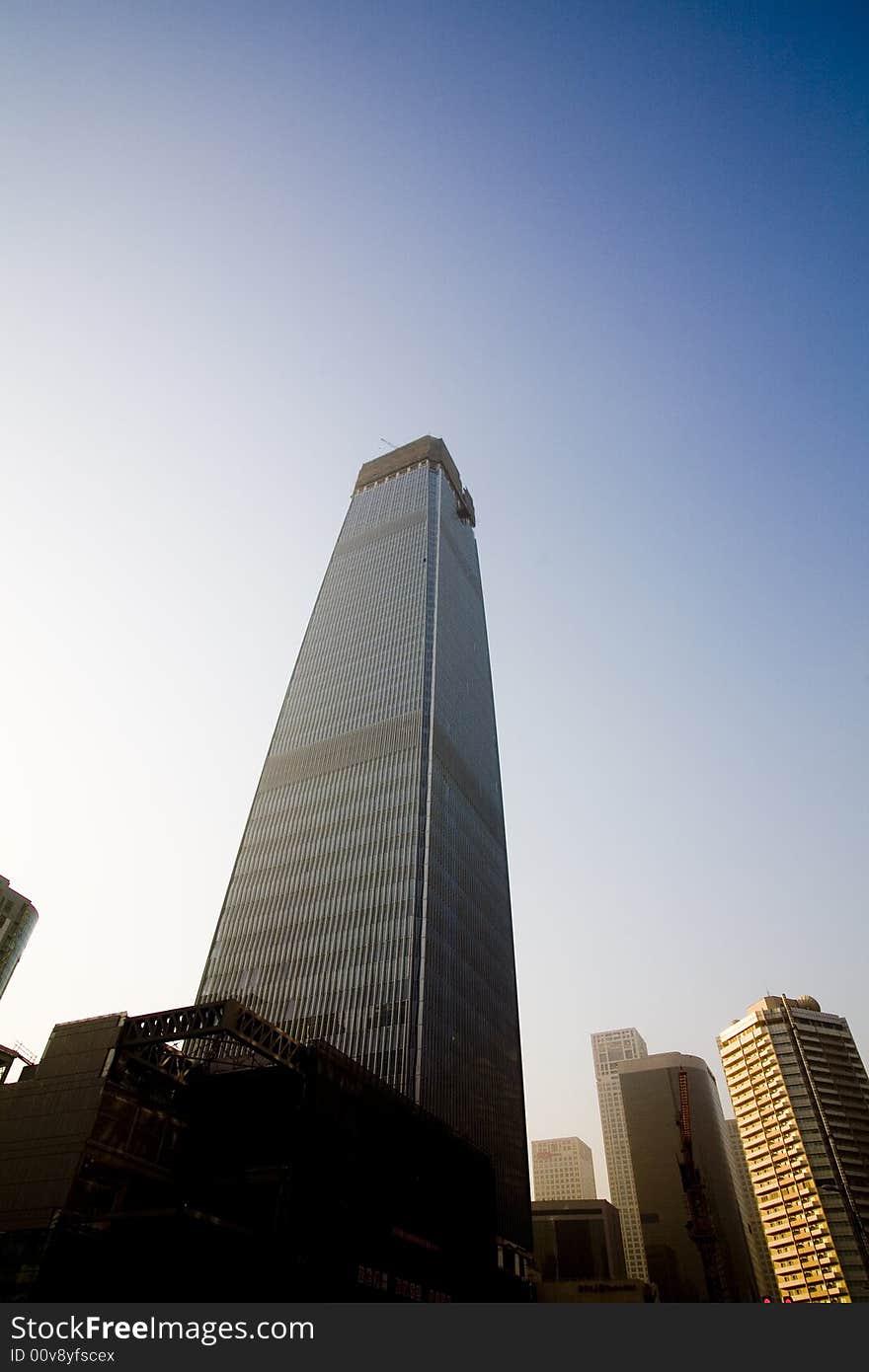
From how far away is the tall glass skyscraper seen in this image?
80.3 metres

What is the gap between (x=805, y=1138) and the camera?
15200 centimetres

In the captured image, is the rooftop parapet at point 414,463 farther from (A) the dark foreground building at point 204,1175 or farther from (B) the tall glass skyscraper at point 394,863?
(A) the dark foreground building at point 204,1175

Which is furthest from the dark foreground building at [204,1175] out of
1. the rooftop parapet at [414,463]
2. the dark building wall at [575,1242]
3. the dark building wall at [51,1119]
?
the rooftop parapet at [414,463]

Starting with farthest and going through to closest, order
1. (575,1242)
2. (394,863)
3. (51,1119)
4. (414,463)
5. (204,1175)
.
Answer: (414,463)
(575,1242)
(394,863)
(204,1175)
(51,1119)

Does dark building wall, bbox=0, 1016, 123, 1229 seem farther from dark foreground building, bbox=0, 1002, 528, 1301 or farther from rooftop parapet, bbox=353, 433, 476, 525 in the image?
rooftop parapet, bbox=353, 433, 476, 525

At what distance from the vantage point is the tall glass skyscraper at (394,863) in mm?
80312

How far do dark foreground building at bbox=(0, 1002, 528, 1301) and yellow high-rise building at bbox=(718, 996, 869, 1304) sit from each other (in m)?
120

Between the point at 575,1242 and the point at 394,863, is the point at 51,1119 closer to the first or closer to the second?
the point at 394,863

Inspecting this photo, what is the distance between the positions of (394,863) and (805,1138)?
397 ft

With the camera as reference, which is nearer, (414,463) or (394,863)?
(394,863)

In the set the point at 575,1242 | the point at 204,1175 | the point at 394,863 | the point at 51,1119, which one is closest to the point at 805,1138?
the point at 575,1242

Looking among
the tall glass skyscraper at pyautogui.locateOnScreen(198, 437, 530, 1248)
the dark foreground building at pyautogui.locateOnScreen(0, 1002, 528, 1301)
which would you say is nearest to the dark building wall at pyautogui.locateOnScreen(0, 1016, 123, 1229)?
the dark foreground building at pyautogui.locateOnScreen(0, 1002, 528, 1301)

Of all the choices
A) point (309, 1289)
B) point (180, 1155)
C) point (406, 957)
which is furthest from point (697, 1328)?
point (406, 957)

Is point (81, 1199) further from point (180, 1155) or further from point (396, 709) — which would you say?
point (396, 709)
